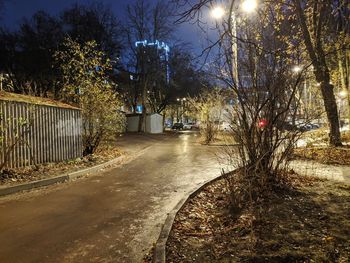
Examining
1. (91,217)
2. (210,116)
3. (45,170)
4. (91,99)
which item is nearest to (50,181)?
(45,170)

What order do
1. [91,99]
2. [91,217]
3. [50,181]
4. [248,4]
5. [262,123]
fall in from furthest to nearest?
[91,99] → [50,181] → [262,123] → [91,217] → [248,4]

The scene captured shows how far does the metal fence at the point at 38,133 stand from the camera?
34.1ft

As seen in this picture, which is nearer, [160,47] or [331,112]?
[331,112]

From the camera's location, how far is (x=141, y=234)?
559 cm

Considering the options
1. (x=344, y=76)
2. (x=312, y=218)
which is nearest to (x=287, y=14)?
(x=312, y=218)

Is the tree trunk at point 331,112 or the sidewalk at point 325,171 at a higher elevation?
the tree trunk at point 331,112

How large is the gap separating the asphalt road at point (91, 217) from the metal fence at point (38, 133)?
2351 millimetres

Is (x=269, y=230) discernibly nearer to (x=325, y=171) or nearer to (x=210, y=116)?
(x=325, y=171)

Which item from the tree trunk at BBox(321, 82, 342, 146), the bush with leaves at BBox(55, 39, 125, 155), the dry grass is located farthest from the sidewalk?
the bush with leaves at BBox(55, 39, 125, 155)

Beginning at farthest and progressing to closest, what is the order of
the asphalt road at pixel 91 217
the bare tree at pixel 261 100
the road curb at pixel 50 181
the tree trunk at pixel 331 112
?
the tree trunk at pixel 331 112 < the road curb at pixel 50 181 < the bare tree at pixel 261 100 < the asphalt road at pixel 91 217

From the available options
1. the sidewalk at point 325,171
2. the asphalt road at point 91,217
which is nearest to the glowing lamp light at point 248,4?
the asphalt road at point 91,217

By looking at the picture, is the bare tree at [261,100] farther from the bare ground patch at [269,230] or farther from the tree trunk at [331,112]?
the tree trunk at [331,112]

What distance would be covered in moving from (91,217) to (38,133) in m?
6.51

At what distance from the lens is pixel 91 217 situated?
6.52 metres
